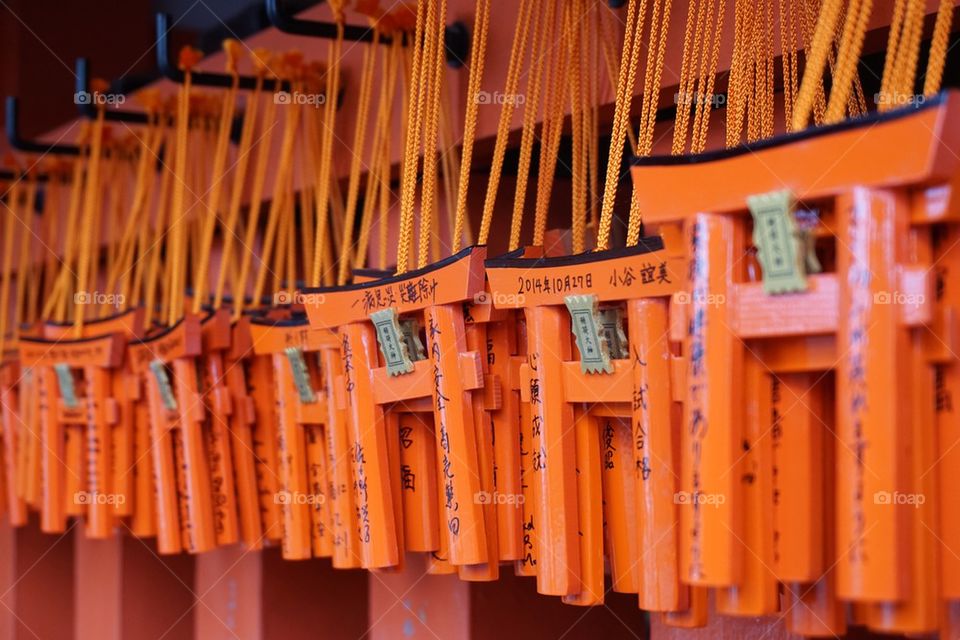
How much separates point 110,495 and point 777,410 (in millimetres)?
1028

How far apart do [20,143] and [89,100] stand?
232mm

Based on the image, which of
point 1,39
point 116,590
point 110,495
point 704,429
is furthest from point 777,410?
point 1,39

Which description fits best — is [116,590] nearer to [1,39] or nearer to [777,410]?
[1,39]

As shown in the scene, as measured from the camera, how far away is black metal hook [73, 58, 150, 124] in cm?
170

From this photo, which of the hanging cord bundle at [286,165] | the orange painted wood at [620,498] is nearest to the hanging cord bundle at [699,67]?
the orange painted wood at [620,498]

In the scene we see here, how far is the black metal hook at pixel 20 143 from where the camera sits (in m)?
1.86

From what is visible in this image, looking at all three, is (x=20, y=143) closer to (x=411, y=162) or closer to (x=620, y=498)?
(x=411, y=162)

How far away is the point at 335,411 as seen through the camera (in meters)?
1.21

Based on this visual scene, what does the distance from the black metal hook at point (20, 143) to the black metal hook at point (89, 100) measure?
0.15m

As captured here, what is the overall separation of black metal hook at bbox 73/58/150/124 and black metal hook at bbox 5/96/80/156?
0.49 feet

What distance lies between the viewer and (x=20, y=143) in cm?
190

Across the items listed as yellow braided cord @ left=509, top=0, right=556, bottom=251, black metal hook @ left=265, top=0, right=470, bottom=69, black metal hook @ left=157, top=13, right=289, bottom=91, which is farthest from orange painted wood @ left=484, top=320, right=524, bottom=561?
black metal hook @ left=157, top=13, right=289, bottom=91

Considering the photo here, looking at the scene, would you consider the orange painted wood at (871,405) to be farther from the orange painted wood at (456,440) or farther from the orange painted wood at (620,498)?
the orange painted wood at (456,440)

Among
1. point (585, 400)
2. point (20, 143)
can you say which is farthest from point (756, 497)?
point (20, 143)
